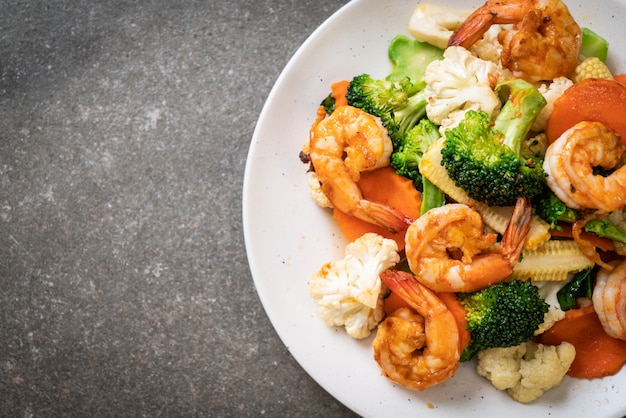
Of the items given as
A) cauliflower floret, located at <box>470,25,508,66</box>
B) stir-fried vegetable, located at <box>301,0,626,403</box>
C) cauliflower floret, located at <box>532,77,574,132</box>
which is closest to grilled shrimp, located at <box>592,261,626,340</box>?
stir-fried vegetable, located at <box>301,0,626,403</box>

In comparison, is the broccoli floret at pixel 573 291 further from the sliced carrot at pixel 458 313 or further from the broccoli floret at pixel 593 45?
the broccoli floret at pixel 593 45

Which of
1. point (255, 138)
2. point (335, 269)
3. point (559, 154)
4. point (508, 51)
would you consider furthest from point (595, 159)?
point (255, 138)

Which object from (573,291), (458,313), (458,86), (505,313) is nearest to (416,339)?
(458,313)

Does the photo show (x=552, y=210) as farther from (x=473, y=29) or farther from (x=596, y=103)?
(x=473, y=29)

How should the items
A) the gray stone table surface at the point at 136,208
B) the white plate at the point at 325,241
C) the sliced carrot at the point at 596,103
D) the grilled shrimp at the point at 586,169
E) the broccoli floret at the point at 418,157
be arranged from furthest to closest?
the gray stone table surface at the point at 136,208 < the white plate at the point at 325,241 < the broccoli floret at the point at 418,157 < the sliced carrot at the point at 596,103 < the grilled shrimp at the point at 586,169

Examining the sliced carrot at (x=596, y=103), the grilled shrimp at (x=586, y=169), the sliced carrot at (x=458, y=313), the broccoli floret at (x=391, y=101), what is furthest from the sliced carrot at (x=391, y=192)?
the sliced carrot at (x=596, y=103)
